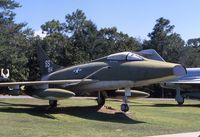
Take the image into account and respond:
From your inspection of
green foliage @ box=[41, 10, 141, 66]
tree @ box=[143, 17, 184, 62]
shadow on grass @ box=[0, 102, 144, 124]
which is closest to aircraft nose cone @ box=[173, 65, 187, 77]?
shadow on grass @ box=[0, 102, 144, 124]

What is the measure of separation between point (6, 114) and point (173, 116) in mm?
7068

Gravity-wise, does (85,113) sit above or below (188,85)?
below

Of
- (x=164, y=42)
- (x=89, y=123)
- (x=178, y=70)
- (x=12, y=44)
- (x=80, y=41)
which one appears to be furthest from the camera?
(x=164, y=42)

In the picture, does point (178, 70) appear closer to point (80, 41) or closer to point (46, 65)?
point (46, 65)

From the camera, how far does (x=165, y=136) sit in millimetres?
12641

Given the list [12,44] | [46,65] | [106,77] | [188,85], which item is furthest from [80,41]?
[106,77]

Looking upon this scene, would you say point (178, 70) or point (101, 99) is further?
point (101, 99)

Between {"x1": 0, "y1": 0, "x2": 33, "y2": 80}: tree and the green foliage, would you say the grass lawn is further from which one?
the green foliage

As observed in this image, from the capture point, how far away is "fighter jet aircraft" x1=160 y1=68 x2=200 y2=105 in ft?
104

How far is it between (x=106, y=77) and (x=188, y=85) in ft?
47.2

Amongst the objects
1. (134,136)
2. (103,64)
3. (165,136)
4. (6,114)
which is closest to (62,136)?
(134,136)

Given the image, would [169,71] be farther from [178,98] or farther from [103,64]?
[178,98]

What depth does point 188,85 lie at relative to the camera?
3241 cm

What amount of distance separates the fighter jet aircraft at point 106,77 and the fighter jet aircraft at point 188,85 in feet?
37.0
